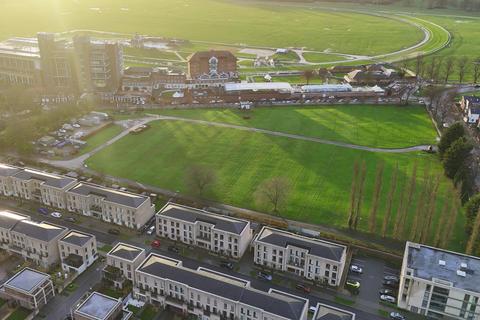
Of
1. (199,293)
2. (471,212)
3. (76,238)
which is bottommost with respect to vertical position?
(199,293)

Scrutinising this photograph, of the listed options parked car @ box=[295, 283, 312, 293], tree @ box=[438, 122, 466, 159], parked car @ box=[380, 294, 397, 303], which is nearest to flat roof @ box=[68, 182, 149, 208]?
A: parked car @ box=[295, 283, 312, 293]

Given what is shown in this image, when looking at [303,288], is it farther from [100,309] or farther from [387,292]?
[100,309]

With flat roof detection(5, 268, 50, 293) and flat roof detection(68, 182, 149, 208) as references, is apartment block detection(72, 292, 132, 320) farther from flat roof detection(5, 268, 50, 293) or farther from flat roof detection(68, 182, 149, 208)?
flat roof detection(68, 182, 149, 208)

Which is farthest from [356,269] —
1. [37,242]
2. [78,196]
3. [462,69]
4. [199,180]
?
[462,69]

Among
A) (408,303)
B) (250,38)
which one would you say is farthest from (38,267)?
(250,38)

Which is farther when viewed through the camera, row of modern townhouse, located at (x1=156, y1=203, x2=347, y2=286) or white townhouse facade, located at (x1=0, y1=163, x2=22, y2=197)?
white townhouse facade, located at (x1=0, y1=163, x2=22, y2=197)
